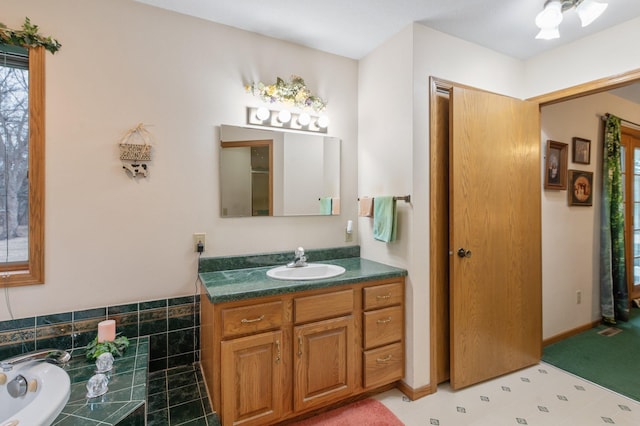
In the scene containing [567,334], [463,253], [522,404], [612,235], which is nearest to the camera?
[522,404]

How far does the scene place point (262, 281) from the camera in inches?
73.7

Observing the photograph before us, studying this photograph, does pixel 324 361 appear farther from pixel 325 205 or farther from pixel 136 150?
pixel 136 150

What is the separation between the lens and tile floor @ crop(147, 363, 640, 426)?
172 centimetres

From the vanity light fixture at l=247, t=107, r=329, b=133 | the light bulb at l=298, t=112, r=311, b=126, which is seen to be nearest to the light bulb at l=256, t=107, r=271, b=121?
the vanity light fixture at l=247, t=107, r=329, b=133

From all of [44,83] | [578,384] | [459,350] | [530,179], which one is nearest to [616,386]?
[578,384]

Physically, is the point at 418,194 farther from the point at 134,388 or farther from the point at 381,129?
the point at 134,388

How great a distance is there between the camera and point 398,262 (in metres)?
2.23

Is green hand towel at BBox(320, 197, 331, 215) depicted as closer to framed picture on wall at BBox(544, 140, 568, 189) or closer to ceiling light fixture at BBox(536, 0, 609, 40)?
ceiling light fixture at BBox(536, 0, 609, 40)

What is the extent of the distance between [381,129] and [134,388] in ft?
7.14

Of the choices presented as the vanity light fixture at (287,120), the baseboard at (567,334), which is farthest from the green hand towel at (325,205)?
the baseboard at (567,334)

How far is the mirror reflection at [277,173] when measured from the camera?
2.19 metres

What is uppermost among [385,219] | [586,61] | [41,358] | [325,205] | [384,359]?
[586,61]

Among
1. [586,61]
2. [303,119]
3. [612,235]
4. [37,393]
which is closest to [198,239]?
[37,393]

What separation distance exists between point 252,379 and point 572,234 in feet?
10.8
